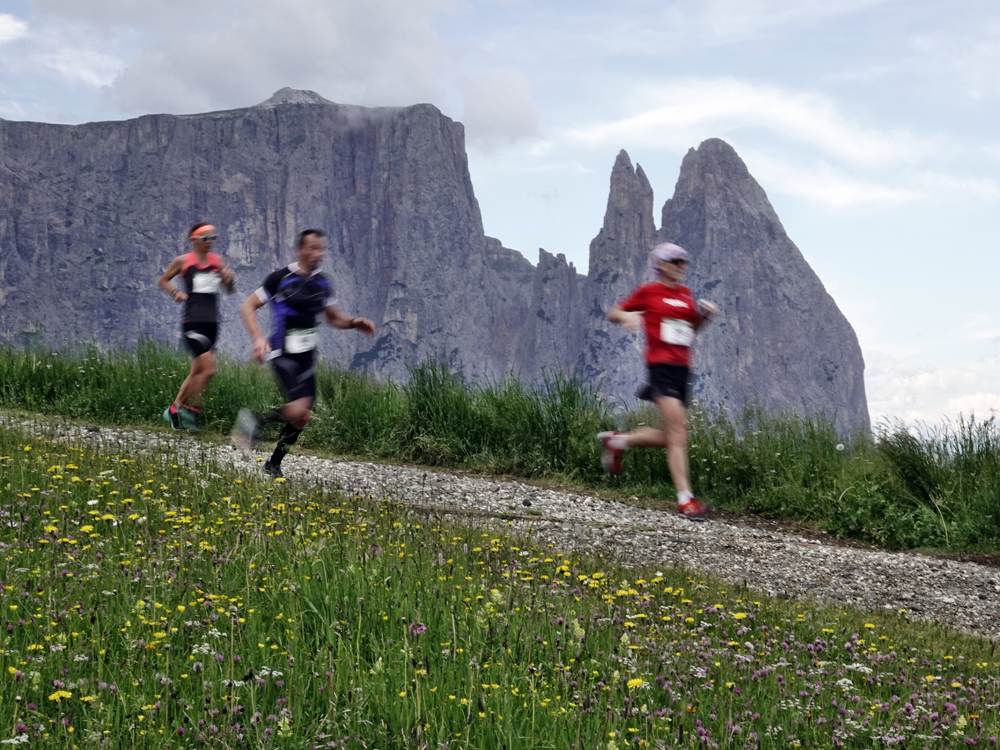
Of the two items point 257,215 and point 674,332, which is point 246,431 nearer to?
point 674,332

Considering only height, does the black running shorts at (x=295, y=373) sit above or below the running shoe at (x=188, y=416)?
above

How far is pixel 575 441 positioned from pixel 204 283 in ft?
20.1

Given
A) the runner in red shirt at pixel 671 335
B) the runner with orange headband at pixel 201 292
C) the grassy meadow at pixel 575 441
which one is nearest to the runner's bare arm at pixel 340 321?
the runner with orange headband at pixel 201 292

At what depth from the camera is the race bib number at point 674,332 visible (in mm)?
7707

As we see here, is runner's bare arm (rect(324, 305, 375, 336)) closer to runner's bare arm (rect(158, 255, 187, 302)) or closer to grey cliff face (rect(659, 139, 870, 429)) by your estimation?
runner's bare arm (rect(158, 255, 187, 302))

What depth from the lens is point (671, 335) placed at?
7707 mm

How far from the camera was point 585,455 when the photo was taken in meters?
13.6

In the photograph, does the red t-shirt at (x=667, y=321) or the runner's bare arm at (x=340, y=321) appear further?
the runner's bare arm at (x=340, y=321)

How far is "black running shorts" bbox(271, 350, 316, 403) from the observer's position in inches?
326

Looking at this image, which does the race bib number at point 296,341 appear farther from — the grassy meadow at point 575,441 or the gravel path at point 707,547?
the grassy meadow at point 575,441

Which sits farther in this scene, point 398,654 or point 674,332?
point 674,332

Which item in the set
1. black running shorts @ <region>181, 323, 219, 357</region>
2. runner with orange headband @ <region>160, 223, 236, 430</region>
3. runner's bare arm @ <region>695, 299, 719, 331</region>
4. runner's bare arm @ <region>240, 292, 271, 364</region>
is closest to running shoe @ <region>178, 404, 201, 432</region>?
runner with orange headband @ <region>160, 223, 236, 430</region>

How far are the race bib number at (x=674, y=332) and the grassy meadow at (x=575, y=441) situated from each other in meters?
5.47

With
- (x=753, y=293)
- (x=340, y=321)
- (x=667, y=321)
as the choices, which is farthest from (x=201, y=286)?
(x=753, y=293)
